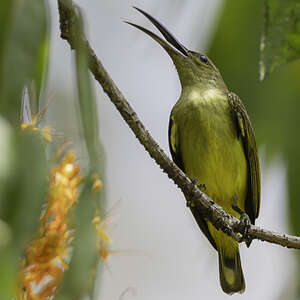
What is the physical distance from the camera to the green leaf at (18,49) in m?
1.51

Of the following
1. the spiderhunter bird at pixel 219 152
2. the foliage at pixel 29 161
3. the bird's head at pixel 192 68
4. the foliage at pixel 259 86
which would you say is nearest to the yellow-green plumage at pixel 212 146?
the spiderhunter bird at pixel 219 152

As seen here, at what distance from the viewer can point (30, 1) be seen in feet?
5.77

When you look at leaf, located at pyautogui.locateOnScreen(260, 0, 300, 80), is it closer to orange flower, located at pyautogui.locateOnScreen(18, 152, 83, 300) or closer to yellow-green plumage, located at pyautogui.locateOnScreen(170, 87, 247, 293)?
orange flower, located at pyautogui.locateOnScreen(18, 152, 83, 300)

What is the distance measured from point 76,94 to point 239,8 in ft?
6.43

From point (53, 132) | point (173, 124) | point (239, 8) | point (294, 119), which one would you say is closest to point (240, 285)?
point (173, 124)

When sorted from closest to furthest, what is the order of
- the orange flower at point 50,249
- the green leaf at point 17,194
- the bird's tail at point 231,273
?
the green leaf at point 17,194
the orange flower at point 50,249
the bird's tail at point 231,273

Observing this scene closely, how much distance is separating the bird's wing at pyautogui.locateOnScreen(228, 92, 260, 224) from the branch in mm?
1038

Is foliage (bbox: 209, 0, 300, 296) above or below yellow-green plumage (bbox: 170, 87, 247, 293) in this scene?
above

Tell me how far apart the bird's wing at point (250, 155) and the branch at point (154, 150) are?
3.41 ft

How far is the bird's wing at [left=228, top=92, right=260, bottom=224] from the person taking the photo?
4.98 metres

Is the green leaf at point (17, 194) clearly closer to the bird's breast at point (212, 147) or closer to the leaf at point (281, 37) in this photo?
the leaf at point (281, 37)

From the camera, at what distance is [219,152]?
4793mm

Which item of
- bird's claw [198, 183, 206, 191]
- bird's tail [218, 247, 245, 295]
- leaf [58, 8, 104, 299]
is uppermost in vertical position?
leaf [58, 8, 104, 299]

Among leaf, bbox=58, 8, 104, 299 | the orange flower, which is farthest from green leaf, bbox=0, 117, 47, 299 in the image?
the orange flower
